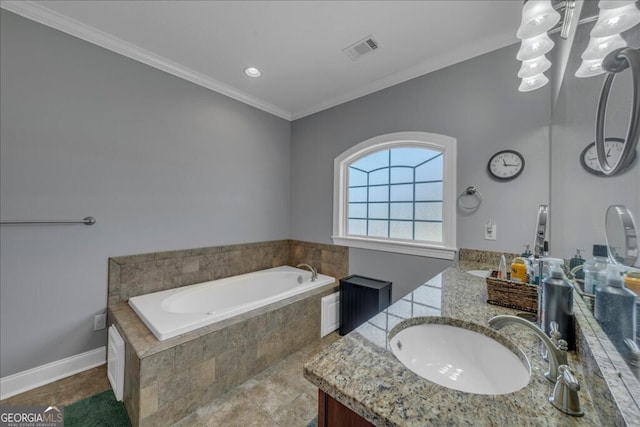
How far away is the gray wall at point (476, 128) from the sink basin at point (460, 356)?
4.56 ft

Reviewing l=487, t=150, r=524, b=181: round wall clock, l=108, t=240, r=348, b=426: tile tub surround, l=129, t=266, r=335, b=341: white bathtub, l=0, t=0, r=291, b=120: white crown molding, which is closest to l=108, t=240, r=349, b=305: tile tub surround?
l=108, t=240, r=348, b=426: tile tub surround

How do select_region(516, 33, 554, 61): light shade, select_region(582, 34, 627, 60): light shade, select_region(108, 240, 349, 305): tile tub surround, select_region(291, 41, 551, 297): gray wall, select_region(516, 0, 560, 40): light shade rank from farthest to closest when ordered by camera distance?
select_region(108, 240, 349, 305): tile tub surround, select_region(291, 41, 551, 297): gray wall, select_region(516, 33, 554, 61): light shade, select_region(516, 0, 560, 40): light shade, select_region(582, 34, 627, 60): light shade

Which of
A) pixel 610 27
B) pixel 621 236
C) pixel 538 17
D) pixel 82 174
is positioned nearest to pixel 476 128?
pixel 538 17

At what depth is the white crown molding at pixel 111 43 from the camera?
68.9 inches

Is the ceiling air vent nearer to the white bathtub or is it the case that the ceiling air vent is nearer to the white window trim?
the white window trim

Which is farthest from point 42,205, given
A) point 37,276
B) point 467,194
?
point 467,194

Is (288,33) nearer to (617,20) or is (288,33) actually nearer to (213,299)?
(617,20)

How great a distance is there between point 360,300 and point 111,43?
3.21 metres

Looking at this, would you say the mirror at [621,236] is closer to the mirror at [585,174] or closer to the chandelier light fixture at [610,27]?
the mirror at [585,174]

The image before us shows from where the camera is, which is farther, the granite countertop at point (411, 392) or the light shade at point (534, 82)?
the light shade at point (534, 82)

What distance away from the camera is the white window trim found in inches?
89.0

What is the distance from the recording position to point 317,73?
8.46 ft

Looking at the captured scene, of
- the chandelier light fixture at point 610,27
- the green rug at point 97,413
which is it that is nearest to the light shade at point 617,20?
the chandelier light fixture at point 610,27

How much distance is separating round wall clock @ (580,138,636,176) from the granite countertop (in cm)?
63
